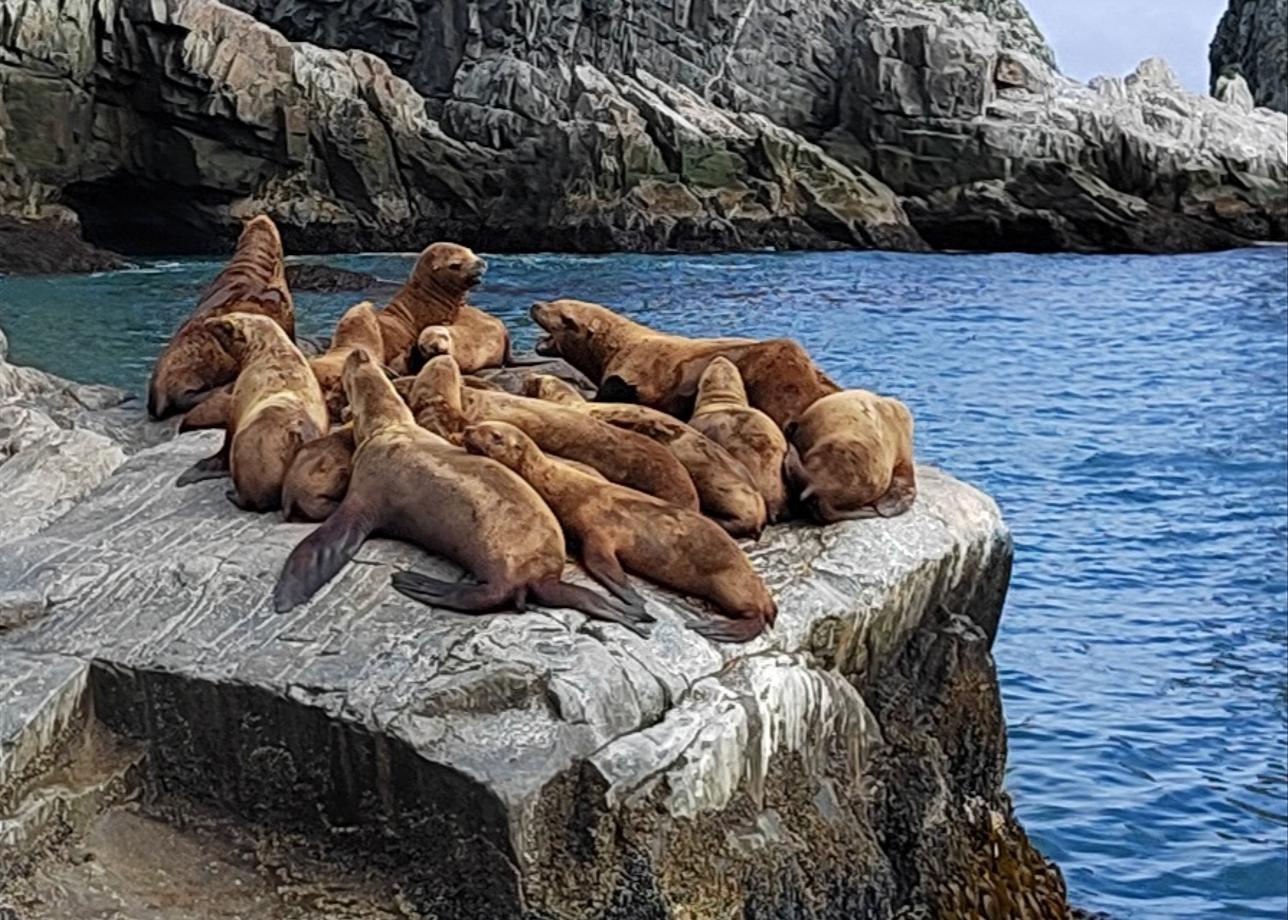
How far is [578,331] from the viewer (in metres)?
5.79

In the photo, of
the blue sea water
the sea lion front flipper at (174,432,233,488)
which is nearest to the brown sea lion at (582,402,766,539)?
the sea lion front flipper at (174,432,233,488)

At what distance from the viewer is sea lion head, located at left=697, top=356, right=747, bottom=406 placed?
4848 millimetres

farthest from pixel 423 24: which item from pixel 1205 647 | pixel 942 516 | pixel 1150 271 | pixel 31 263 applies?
pixel 942 516

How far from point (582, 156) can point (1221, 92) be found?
1495cm

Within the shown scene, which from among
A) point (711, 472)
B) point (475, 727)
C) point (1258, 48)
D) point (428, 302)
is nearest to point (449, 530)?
point (475, 727)

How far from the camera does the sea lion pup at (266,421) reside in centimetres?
424

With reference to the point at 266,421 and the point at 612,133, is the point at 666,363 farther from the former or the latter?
the point at 612,133

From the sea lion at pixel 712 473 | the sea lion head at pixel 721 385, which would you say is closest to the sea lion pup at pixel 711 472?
the sea lion at pixel 712 473

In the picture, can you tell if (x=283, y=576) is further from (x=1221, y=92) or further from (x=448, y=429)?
(x=1221, y=92)

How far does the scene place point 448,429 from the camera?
4.30 metres

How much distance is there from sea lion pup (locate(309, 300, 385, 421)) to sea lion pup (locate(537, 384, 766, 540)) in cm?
101

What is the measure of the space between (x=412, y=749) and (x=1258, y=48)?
5346 cm

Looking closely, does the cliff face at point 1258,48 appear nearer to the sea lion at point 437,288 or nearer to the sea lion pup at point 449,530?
the sea lion at point 437,288

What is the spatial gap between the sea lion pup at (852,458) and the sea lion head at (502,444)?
0.84 metres
